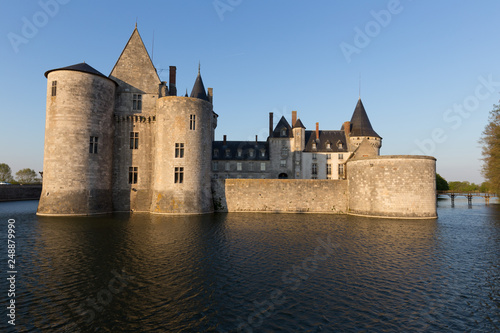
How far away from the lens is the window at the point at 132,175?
3089 centimetres

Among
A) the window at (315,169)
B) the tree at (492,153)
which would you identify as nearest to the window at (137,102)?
the window at (315,169)

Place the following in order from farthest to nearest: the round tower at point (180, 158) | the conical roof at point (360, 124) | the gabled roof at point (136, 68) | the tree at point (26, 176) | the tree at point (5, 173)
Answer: the tree at point (26, 176) → the tree at point (5, 173) → the conical roof at point (360, 124) → the gabled roof at point (136, 68) → the round tower at point (180, 158)

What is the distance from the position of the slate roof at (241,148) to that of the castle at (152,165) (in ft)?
61.2

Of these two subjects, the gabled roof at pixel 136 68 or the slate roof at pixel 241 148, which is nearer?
the gabled roof at pixel 136 68

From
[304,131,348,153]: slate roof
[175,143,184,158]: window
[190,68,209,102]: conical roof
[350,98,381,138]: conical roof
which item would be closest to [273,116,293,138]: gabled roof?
[304,131,348,153]: slate roof

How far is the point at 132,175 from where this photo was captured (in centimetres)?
3094

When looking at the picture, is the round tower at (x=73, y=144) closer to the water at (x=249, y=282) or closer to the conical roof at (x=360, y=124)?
the water at (x=249, y=282)

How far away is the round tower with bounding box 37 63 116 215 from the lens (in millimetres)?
26266

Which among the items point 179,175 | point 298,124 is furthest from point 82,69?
point 298,124

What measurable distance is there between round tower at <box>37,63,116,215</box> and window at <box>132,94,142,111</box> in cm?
355

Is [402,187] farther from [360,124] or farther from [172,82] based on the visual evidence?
[172,82]

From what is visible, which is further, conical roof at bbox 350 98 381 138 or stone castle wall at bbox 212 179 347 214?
conical roof at bbox 350 98 381 138

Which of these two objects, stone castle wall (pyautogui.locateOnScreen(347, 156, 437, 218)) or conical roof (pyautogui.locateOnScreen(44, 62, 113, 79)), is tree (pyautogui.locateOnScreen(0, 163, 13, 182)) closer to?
conical roof (pyautogui.locateOnScreen(44, 62, 113, 79))

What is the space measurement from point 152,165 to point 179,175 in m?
4.73
